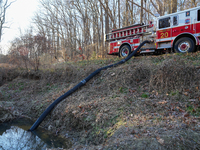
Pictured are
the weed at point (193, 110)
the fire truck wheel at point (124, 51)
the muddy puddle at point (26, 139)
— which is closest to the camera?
the weed at point (193, 110)

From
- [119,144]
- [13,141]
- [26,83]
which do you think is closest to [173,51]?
[119,144]

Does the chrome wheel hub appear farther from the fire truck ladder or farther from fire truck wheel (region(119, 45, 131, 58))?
the fire truck ladder

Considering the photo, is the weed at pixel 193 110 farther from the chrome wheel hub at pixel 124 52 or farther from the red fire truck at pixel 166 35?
the chrome wheel hub at pixel 124 52

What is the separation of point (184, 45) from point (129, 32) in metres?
3.75

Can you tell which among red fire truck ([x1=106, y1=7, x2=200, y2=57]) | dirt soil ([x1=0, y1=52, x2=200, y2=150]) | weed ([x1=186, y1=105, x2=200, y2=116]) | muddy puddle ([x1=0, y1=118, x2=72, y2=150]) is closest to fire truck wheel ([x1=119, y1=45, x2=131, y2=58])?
red fire truck ([x1=106, y1=7, x2=200, y2=57])

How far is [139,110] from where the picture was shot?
5387 millimetres

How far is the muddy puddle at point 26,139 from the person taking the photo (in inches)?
208

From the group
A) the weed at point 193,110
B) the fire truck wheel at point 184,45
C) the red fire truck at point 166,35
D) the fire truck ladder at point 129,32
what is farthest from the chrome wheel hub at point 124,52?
the weed at point 193,110

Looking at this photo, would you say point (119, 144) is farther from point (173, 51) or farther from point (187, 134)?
point (173, 51)

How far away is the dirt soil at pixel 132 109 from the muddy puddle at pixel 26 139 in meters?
0.36

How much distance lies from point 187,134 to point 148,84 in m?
3.79

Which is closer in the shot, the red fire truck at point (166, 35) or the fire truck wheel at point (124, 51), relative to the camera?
the red fire truck at point (166, 35)

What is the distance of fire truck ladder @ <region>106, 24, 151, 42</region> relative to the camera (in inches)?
415

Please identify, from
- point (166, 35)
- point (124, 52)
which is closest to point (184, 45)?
point (166, 35)
